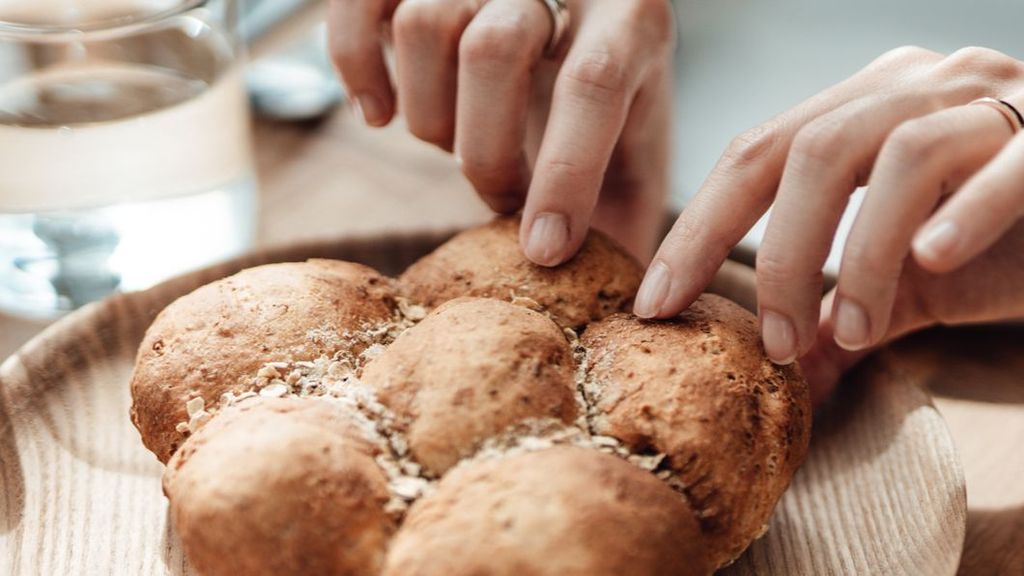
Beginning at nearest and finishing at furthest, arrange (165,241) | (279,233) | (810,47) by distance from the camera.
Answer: (165,241) < (279,233) < (810,47)

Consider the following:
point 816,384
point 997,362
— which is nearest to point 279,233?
point 816,384

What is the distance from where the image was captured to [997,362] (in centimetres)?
95

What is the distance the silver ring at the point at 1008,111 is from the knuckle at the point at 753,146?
0.43 feet

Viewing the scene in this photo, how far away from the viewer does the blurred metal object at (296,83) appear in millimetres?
1448

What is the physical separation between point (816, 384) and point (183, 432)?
0.51 metres

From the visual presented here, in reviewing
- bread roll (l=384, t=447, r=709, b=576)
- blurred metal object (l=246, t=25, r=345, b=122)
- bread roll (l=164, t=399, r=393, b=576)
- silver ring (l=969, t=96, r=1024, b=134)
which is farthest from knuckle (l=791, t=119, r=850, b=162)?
blurred metal object (l=246, t=25, r=345, b=122)

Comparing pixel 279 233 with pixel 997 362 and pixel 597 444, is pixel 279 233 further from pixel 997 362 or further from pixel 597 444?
pixel 997 362

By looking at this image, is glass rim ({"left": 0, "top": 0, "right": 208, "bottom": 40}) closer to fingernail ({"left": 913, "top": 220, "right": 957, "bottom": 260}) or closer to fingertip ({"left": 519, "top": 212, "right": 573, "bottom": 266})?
fingertip ({"left": 519, "top": 212, "right": 573, "bottom": 266})

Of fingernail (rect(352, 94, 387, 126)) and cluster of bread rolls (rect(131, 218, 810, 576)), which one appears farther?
fingernail (rect(352, 94, 387, 126))

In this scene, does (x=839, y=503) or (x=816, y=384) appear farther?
(x=816, y=384)

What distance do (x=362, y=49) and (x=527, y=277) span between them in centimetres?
32

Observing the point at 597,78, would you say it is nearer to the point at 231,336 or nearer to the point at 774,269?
the point at 774,269

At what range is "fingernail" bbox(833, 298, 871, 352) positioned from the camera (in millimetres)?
604

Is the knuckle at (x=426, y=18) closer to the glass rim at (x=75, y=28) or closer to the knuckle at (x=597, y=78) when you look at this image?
the knuckle at (x=597, y=78)
